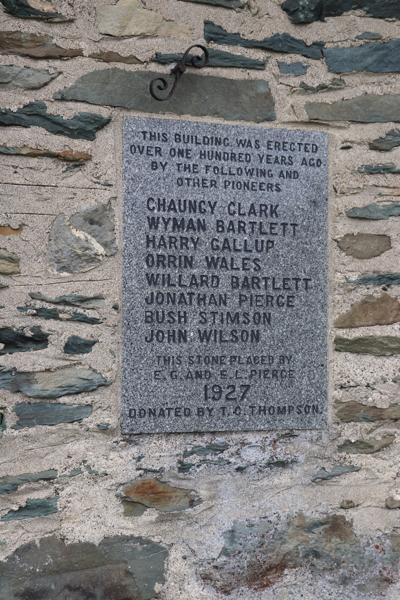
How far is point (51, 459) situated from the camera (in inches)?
81.4

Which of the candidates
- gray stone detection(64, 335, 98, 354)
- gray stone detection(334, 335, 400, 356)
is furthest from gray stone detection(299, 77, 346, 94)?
gray stone detection(64, 335, 98, 354)

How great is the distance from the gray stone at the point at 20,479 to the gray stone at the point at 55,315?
54 centimetres

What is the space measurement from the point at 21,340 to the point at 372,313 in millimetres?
1363

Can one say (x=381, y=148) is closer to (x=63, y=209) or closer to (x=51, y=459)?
(x=63, y=209)

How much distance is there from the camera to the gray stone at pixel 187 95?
6.97 ft

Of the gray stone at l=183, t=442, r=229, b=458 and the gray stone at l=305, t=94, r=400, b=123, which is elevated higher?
Result: the gray stone at l=305, t=94, r=400, b=123

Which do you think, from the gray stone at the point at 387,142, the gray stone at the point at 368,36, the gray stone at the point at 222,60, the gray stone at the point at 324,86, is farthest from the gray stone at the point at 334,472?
the gray stone at the point at 368,36

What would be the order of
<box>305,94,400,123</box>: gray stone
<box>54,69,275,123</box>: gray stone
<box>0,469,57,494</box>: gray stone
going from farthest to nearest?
1. <box>305,94,400,123</box>: gray stone
2. <box>54,69,275,123</box>: gray stone
3. <box>0,469,57,494</box>: gray stone

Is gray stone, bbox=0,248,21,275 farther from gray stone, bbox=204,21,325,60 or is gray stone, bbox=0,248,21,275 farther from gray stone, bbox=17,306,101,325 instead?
gray stone, bbox=204,21,325,60

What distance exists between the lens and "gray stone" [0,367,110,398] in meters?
2.04

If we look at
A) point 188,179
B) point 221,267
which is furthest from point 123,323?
point 188,179

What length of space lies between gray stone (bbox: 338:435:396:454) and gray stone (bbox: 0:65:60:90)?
1.79 meters

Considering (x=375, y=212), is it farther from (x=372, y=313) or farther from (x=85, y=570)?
(x=85, y=570)

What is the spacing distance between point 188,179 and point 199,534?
1335 millimetres
